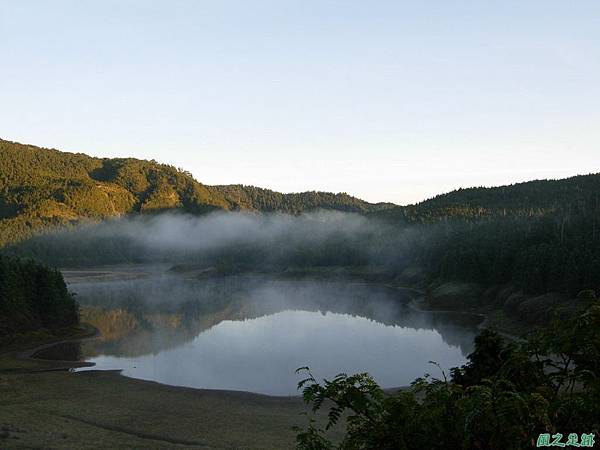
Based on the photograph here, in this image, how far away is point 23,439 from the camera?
119 feet

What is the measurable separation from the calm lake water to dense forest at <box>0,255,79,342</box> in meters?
9.16

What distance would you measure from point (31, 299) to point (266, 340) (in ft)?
144

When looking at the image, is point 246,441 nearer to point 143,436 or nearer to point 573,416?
point 143,436

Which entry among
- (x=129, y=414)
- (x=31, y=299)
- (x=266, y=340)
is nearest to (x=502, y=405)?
(x=129, y=414)

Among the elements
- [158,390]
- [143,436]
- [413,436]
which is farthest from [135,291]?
[413,436]

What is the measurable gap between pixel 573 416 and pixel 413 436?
6.55 feet

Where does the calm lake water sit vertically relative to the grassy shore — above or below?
below

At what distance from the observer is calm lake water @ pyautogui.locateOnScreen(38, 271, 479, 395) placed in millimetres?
68188

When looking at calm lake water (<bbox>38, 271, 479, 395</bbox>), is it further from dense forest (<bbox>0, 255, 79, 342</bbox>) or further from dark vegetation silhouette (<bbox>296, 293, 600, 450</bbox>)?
dark vegetation silhouette (<bbox>296, 293, 600, 450</bbox>)

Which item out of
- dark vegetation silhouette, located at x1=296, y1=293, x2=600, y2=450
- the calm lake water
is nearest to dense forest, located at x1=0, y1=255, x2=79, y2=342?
the calm lake water

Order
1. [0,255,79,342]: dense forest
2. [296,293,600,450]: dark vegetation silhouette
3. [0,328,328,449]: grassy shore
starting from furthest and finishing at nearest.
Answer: [0,255,79,342]: dense forest, [0,328,328,449]: grassy shore, [296,293,600,450]: dark vegetation silhouette

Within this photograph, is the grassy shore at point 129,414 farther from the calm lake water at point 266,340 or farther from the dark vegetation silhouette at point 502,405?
the dark vegetation silhouette at point 502,405

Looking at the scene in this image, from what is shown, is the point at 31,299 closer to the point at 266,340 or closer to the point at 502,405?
the point at 266,340

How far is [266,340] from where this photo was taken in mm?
91875
